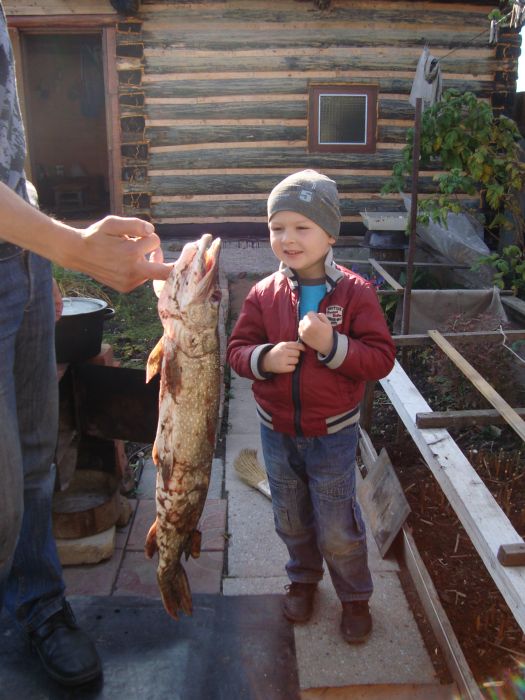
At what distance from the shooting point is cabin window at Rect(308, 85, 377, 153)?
892 centimetres

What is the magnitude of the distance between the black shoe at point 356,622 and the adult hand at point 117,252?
1688mm

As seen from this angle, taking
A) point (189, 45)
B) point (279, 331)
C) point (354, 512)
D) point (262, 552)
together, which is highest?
point (189, 45)

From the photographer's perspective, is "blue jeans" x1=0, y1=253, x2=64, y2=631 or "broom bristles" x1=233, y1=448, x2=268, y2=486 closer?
"blue jeans" x1=0, y1=253, x2=64, y2=631

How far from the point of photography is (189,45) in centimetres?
869

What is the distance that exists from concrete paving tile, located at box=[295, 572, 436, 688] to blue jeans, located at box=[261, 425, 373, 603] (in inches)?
7.0

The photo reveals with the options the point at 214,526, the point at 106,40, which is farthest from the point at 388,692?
the point at 106,40

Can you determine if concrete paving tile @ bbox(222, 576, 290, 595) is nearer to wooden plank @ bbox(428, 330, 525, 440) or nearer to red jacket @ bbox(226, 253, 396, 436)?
red jacket @ bbox(226, 253, 396, 436)

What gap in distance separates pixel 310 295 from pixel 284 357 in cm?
31

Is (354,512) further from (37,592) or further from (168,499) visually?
(37,592)

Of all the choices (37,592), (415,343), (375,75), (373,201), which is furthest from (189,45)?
(37,592)

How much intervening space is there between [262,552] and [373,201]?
21.8ft

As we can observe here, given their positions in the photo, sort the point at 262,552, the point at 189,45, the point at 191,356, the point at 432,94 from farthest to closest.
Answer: the point at 189,45
the point at 432,94
the point at 262,552
the point at 191,356

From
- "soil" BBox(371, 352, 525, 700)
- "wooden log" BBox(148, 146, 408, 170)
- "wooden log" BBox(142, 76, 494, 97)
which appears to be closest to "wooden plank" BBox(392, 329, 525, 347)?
"soil" BBox(371, 352, 525, 700)

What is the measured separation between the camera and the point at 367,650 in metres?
2.83
